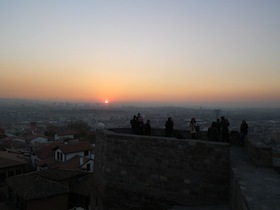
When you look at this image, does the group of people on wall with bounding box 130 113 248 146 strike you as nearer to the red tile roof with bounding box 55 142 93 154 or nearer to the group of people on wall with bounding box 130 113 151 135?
the group of people on wall with bounding box 130 113 151 135

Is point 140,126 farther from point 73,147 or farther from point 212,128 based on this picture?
point 73,147

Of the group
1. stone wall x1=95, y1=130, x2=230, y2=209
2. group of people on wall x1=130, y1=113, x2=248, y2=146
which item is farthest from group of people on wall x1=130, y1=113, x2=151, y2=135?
stone wall x1=95, y1=130, x2=230, y2=209

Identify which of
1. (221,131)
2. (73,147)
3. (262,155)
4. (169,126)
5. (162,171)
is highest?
(169,126)

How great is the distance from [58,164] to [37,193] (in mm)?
13077

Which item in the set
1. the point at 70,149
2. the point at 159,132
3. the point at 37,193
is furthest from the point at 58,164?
the point at 159,132

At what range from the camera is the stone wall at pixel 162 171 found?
662cm

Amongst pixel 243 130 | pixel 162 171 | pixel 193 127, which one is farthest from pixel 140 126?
pixel 243 130

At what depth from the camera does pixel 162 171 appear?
23.3 feet

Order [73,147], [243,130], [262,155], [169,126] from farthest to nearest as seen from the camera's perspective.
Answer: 1. [73,147]
2. [169,126]
3. [243,130]
4. [262,155]

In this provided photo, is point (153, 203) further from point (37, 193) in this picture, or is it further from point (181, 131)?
point (37, 193)

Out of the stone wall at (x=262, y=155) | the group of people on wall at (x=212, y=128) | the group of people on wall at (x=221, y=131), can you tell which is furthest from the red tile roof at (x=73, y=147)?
the stone wall at (x=262, y=155)

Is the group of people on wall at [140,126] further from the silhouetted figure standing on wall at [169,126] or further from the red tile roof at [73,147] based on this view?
the red tile roof at [73,147]

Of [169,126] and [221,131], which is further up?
[169,126]

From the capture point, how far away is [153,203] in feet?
23.4
